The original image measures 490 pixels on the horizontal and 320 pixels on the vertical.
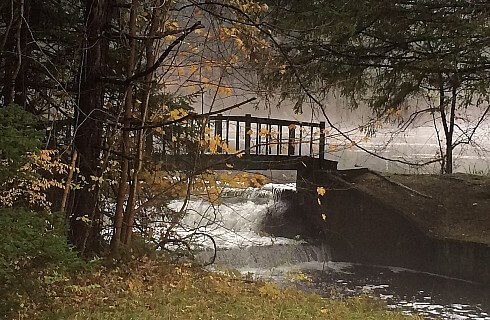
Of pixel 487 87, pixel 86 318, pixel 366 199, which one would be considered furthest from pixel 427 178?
pixel 86 318

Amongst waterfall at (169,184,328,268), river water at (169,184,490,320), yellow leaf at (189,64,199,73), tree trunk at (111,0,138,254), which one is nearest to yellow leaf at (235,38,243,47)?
yellow leaf at (189,64,199,73)

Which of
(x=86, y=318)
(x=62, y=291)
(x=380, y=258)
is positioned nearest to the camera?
(x=86, y=318)

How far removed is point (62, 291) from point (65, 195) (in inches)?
45.8

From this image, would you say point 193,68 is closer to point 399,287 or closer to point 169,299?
point 169,299

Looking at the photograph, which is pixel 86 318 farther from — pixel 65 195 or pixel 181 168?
pixel 181 168

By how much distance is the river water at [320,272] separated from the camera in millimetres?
9219

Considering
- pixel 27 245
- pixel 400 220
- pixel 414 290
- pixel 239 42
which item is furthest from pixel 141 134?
pixel 400 220

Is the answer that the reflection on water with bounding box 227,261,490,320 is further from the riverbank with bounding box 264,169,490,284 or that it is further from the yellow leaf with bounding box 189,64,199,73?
the yellow leaf with bounding box 189,64,199,73

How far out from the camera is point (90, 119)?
555cm

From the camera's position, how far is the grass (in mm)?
4090

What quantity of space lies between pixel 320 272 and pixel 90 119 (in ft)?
23.7

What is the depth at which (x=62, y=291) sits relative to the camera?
4430 mm

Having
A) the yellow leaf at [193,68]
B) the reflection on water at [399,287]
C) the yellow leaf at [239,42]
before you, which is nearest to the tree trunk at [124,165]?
the yellow leaf at [193,68]

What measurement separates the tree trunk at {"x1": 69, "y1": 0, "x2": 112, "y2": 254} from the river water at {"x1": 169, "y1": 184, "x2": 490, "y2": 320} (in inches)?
72.3
